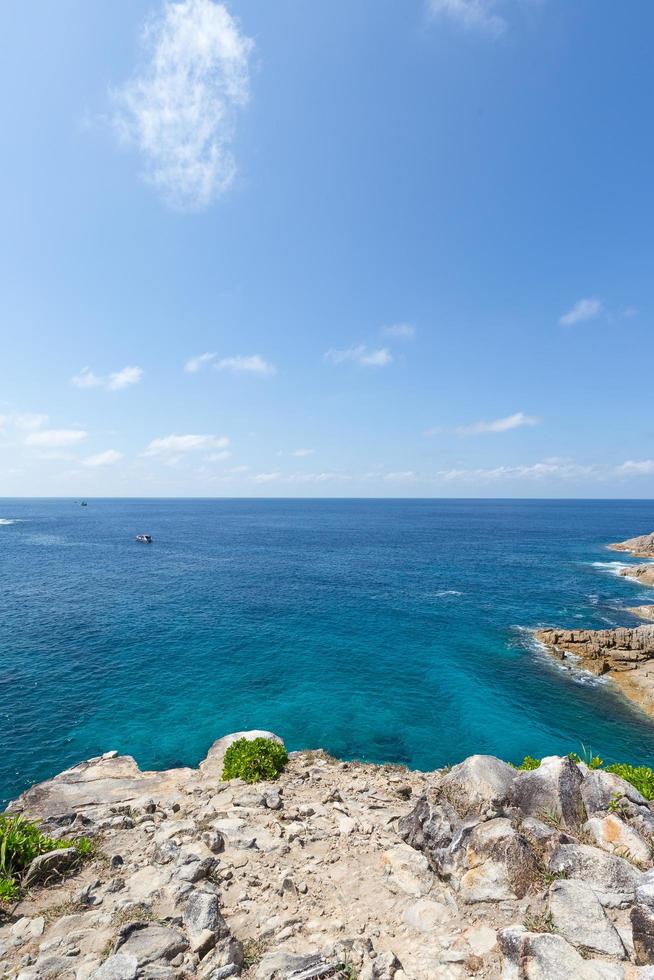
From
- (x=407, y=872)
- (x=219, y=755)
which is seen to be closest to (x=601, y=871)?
(x=407, y=872)

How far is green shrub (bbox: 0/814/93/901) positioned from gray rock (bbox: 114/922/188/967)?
4805 millimetres

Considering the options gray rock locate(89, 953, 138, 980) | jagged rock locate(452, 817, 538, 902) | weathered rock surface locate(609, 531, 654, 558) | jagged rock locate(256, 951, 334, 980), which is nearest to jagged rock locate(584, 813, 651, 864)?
jagged rock locate(452, 817, 538, 902)

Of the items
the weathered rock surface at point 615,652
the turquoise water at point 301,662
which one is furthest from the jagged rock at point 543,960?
the weathered rock surface at point 615,652

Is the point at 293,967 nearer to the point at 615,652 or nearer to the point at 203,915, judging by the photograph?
the point at 203,915

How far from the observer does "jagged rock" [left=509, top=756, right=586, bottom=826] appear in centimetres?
1463

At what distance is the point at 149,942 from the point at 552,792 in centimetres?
1347

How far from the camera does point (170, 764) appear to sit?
31.1 m

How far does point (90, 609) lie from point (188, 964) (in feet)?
197

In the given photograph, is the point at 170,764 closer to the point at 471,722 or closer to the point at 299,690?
the point at 299,690

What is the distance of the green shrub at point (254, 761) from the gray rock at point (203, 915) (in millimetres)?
10315

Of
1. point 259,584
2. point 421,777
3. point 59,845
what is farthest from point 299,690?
point 259,584

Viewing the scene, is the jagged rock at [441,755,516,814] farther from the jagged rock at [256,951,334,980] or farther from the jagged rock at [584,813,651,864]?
the jagged rock at [256,951,334,980]

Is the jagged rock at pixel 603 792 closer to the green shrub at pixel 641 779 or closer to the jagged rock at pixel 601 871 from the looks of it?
the jagged rock at pixel 601 871

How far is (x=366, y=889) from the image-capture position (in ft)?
44.3
